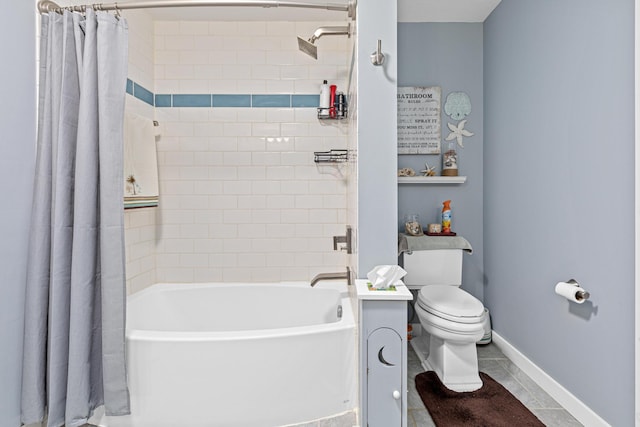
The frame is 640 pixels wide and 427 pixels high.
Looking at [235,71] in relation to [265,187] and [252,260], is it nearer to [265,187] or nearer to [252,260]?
[265,187]

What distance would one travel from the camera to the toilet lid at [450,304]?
6.31ft

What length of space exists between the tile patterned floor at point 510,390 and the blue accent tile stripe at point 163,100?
254cm

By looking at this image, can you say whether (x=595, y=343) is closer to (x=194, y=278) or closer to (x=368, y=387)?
(x=368, y=387)

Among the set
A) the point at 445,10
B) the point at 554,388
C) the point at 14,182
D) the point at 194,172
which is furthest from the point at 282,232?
the point at 445,10

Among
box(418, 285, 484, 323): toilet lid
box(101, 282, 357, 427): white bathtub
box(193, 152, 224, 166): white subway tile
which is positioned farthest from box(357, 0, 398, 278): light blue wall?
box(193, 152, 224, 166): white subway tile

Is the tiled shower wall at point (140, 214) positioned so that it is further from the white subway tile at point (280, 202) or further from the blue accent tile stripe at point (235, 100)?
the white subway tile at point (280, 202)

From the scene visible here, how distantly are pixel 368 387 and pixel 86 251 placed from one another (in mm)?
1338

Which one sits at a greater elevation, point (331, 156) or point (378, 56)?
point (378, 56)

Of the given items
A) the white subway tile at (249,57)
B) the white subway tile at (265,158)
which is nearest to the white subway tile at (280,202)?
the white subway tile at (265,158)

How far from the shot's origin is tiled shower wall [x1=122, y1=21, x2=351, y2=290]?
2.53 meters

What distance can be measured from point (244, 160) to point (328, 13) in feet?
4.03

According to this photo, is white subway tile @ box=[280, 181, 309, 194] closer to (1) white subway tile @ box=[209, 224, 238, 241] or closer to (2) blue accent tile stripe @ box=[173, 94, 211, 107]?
(1) white subway tile @ box=[209, 224, 238, 241]

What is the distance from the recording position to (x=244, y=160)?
2.56 meters

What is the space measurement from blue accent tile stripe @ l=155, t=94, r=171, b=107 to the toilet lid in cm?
226
